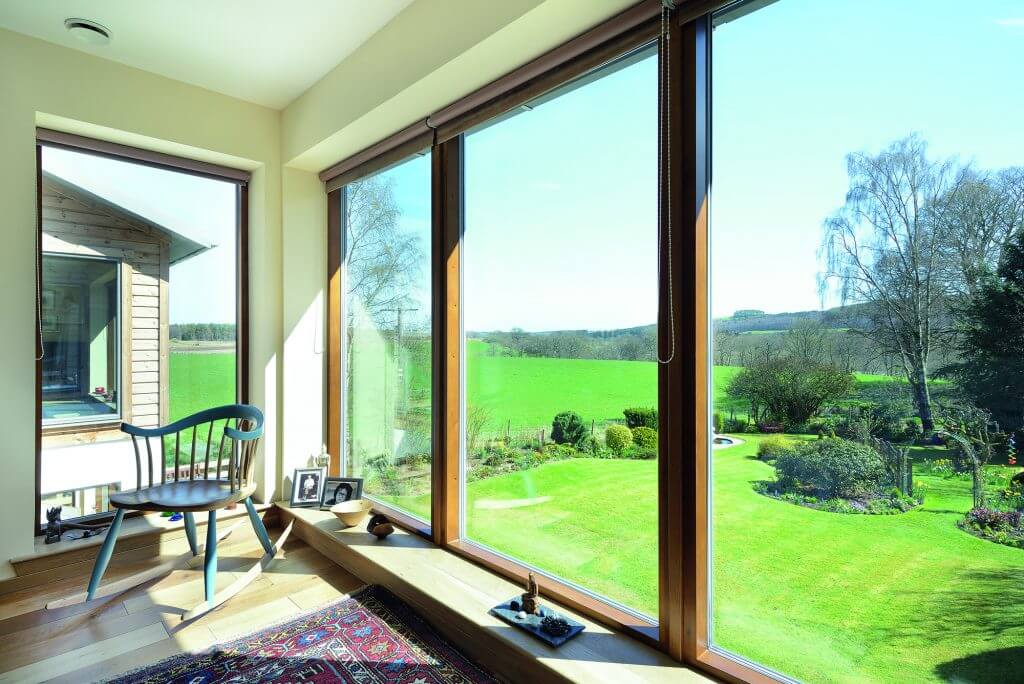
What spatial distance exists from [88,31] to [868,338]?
140 inches

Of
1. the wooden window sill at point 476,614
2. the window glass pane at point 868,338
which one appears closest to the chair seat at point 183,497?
the wooden window sill at point 476,614

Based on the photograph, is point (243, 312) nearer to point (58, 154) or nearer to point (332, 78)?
point (58, 154)

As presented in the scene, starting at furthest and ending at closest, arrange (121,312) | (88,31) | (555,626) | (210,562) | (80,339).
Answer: (121,312)
(80,339)
(88,31)
(210,562)
(555,626)

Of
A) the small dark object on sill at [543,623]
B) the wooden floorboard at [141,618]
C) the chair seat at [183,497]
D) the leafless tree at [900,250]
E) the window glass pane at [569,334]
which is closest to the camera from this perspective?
the leafless tree at [900,250]

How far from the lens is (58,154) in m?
3.00

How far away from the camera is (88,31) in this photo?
2.63 meters

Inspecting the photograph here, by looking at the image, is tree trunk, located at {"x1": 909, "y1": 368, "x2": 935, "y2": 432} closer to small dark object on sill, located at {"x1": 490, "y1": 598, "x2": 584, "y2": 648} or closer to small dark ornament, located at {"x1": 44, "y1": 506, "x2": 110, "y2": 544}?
small dark object on sill, located at {"x1": 490, "y1": 598, "x2": 584, "y2": 648}

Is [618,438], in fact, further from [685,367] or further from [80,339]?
[80,339]

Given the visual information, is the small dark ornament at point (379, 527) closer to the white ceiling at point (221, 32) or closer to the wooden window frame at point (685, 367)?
the wooden window frame at point (685, 367)

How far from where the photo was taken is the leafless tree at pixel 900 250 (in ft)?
4.44

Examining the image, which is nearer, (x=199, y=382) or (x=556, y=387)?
(x=556, y=387)

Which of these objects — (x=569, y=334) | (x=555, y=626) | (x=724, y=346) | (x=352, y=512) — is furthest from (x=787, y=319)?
Answer: (x=352, y=512)

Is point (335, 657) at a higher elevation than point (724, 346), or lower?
lower

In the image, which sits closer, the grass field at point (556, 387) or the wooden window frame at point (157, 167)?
Answer: the grass field at point (556, 387)
